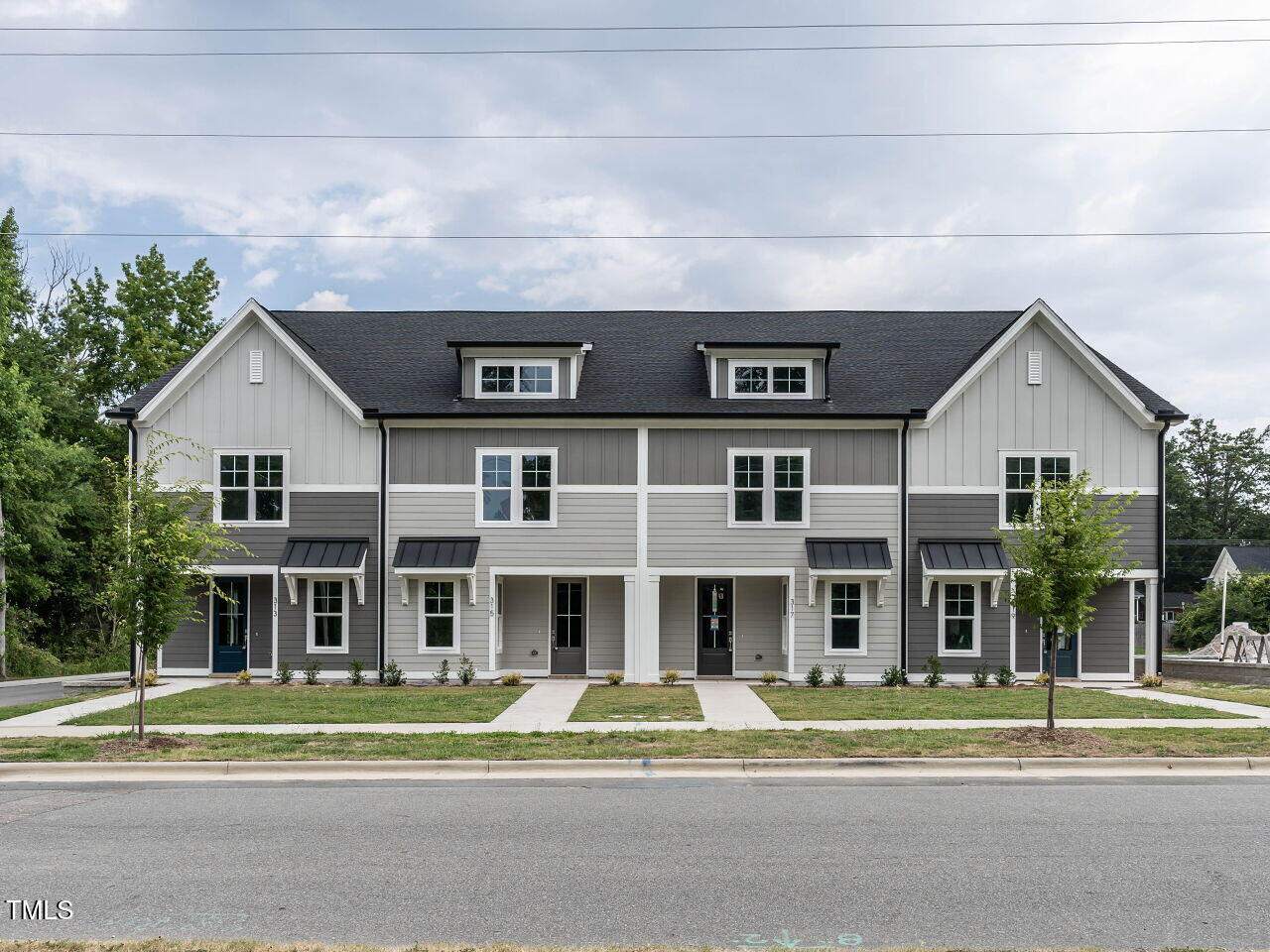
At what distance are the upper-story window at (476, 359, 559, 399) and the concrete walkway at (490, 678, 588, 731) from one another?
22.4 ft

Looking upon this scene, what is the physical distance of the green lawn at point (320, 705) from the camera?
48.6ft

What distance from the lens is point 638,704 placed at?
16.8 meters

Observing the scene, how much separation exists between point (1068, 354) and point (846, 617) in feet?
25.9

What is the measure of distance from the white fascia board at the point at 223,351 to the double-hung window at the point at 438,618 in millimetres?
4093

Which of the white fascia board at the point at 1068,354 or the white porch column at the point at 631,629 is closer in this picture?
the white fascia board at the point at 1068,354

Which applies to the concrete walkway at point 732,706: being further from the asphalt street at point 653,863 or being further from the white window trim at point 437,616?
the white window trim at point 437,616

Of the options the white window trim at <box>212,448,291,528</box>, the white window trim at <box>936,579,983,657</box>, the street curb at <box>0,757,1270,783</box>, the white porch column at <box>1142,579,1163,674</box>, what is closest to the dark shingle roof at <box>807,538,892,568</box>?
the white window trim at <box>936,579,983,657</box>

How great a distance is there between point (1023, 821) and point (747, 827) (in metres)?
2.69

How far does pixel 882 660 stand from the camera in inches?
829

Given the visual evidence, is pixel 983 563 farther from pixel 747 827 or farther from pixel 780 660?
pixel 747 827

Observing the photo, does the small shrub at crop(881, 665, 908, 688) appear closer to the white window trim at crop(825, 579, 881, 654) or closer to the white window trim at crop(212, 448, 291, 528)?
the white window trim at crop(825, 579, 881, 654)

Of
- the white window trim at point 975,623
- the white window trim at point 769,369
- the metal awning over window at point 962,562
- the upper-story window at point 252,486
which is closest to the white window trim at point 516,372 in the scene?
the white window trim at point 769,369

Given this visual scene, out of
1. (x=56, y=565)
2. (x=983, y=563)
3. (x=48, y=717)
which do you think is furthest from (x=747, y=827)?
(x=56, y=565)

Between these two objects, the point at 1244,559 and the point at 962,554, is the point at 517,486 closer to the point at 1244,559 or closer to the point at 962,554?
the point at 962,554
